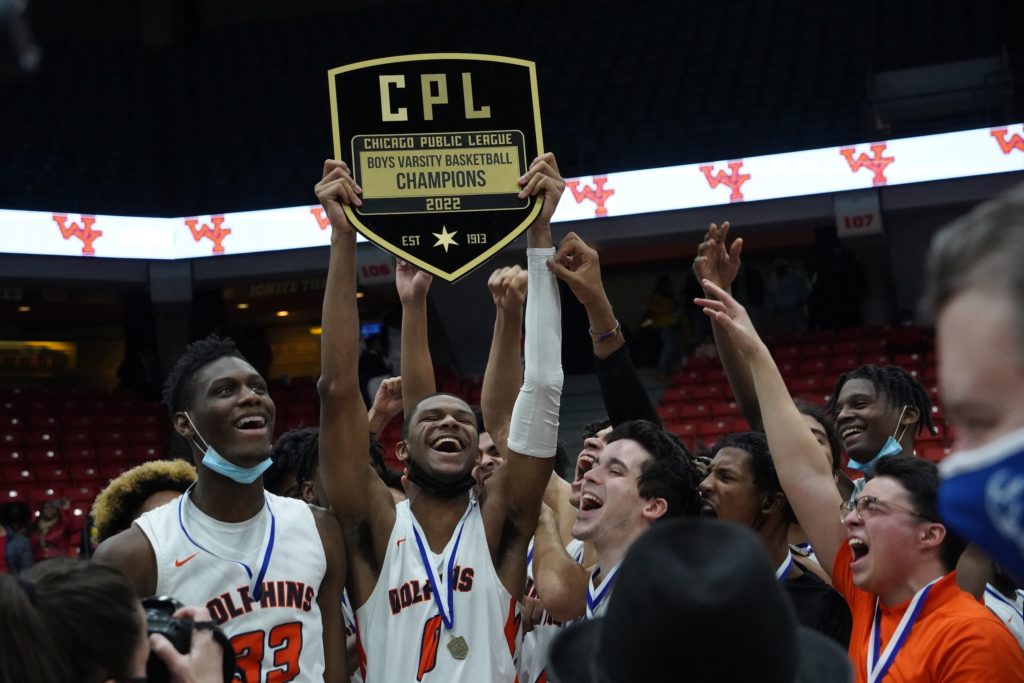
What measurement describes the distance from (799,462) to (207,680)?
149 cm

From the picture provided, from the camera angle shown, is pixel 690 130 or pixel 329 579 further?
pixel 690 130

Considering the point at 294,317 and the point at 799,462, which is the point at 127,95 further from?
the point at 799,462

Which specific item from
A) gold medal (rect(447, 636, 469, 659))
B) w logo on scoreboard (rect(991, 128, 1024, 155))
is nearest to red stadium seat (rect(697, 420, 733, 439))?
w logo on scoreboard (rect(991, 128, 1024, 155))

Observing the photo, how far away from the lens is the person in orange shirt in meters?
2.49

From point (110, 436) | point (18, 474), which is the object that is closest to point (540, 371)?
point (18, 474)

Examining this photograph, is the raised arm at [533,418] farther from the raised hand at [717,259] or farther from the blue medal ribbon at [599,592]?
the raised hand at [717,259]

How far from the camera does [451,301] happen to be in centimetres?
1527

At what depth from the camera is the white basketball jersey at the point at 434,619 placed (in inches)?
121

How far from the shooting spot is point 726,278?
367 cm

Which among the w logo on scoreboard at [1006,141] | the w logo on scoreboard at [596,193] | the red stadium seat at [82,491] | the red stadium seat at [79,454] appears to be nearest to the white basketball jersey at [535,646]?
the red stadium seat at [82,491]

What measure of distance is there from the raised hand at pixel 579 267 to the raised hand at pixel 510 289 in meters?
0.20

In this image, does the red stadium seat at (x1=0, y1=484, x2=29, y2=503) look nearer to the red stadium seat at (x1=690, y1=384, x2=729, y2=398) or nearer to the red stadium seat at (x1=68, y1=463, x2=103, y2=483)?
the red stadium seat at (x1=68, y1=463, x2=103, y2=483)

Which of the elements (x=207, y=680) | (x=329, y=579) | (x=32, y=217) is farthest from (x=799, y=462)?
(x=32, y=217)

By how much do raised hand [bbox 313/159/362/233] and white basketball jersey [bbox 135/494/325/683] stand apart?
32.7 inches
